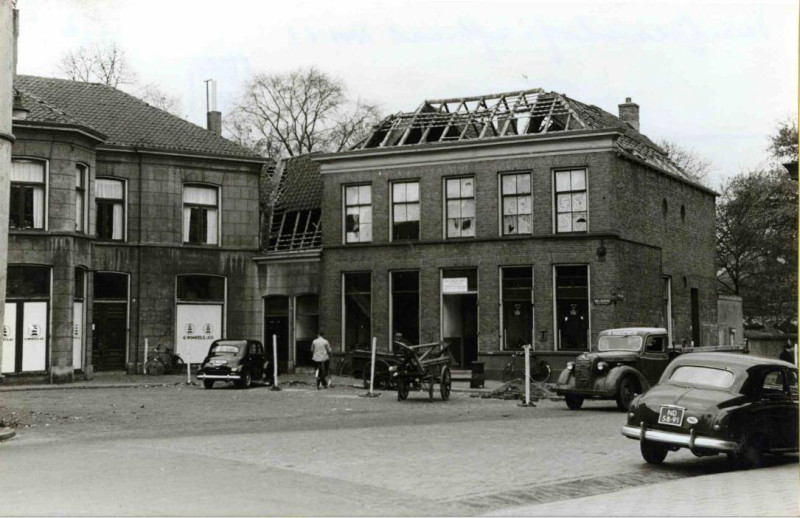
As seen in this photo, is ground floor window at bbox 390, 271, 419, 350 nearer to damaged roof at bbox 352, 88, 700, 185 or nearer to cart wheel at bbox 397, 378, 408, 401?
damaged roof at bbox 352, 88, 700, 185

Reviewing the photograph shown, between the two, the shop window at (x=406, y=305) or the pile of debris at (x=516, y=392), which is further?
the shop window at (x=406, y=305)

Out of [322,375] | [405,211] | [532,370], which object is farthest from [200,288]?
[532,370]

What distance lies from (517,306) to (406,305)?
4.29 meters

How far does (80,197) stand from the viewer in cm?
3188

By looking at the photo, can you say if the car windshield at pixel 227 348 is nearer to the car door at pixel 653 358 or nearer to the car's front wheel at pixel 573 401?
the car's front wheel at pixel 573 401

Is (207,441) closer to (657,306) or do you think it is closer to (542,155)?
(542,155)

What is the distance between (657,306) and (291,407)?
17.2m

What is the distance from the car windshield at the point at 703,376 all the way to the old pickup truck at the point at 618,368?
25.4ft

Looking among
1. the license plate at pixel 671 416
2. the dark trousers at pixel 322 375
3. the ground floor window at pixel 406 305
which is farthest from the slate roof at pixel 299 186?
the license plate at pixel 671 416

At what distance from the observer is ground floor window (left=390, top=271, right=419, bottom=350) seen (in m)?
34.4

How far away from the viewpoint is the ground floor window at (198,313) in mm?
36219

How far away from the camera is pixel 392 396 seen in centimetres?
2578

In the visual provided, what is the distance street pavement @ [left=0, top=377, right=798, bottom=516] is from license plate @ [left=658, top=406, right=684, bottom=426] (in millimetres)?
654

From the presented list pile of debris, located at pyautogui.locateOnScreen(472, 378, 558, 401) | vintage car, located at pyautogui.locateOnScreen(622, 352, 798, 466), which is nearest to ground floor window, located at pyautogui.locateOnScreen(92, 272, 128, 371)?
pile of debris, located at pyautogui.locateOnScreen(472, 378, 558, 401)
